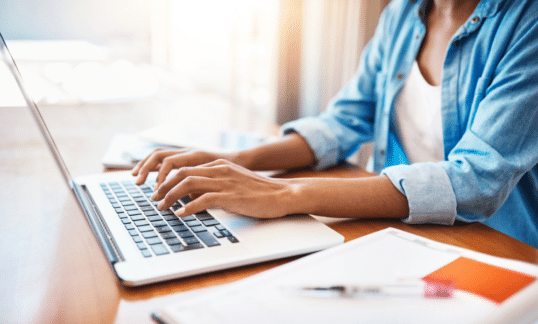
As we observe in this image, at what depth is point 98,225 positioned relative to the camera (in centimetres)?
56

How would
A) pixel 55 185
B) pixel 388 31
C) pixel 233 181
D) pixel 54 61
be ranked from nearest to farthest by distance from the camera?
pixel 233 181
pixel 55 185
pixel 388 31
pixel 54 61

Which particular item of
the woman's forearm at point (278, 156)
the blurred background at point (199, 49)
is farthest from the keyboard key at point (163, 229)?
the blurred background at point (199, 49)

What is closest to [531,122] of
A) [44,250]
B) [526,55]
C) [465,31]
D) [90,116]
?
[526,55]

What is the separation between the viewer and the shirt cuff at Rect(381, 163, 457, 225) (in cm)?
61

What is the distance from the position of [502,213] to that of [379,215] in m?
0.38

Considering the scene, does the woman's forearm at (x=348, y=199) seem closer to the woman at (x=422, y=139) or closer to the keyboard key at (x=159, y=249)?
the woman at (x=422, y=139)

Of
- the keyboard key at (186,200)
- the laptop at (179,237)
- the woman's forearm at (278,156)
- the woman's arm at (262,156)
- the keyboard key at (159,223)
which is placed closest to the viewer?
the laptop at (179,237)

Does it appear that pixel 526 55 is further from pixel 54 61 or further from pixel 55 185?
pixel 54 61

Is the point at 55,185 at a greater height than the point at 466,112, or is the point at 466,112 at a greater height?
the point at 466,112

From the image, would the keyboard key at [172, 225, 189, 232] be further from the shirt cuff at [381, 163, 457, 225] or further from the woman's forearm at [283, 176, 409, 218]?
the shirt cuff at [381, 163, 457, 225]

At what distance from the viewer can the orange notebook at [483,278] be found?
368 mm

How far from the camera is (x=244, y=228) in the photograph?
1.84 feet

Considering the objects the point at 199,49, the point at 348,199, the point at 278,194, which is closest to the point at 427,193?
the point at 348,199

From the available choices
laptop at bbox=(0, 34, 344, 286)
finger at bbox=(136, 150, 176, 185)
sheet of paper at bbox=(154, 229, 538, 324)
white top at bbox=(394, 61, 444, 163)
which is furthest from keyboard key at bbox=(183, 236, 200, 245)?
white top at bbox=(394, 61, 444, 163)
